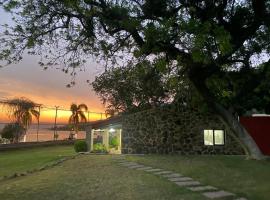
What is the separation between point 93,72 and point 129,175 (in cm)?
418

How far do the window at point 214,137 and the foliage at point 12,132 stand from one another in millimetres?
18499

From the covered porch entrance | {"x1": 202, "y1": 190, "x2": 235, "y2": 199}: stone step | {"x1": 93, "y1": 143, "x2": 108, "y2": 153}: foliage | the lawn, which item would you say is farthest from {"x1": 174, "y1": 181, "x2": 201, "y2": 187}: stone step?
{"x1": 93, "y1": 143, "x2": 108, "y2": 153}: foliage

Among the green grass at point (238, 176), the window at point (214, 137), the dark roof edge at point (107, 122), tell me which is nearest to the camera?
the green grass at point (238, 176)

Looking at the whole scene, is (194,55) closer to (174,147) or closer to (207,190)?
(207,190)

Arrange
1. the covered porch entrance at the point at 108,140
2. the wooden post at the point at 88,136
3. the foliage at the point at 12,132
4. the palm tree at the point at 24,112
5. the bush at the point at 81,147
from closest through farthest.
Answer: the bush at the point at 81,147
the covered porch entrance at the point at 108,140
the wooden post at the point at 88,136
the foliage at the point at 12,132
the palm tree at the point at 24,112

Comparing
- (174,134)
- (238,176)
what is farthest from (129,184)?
(174,134)

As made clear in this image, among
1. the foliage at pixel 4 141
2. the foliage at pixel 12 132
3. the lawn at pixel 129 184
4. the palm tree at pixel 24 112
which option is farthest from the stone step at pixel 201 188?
the foliage at pixel 12 132

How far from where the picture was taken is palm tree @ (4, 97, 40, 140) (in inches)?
1257

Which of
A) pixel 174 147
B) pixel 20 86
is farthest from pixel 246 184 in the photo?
pixel 20 86

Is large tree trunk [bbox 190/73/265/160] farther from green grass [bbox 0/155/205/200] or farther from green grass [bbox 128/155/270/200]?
green grass [bbox 0/155/205/200]

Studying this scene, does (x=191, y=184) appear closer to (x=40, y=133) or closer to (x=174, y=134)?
(x=174, y=134)

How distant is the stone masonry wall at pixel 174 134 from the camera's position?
22375 millimetres

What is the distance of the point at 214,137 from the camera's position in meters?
22.7

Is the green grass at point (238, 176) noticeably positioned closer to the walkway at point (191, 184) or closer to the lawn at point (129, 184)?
the lawn at point (129, 184)
